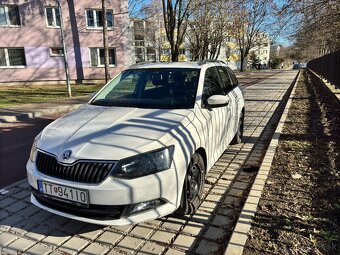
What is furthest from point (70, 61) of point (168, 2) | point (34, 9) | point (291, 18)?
point (291, 18)

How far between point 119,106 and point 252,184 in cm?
212

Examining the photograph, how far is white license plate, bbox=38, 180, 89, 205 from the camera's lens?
275cm

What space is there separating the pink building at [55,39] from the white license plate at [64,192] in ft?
78.2

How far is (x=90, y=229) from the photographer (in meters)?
3.23

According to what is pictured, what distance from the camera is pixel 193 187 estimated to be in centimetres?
344

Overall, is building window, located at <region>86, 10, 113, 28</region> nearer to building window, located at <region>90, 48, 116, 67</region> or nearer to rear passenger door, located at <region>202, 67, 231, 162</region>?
building window, located at <region>90, 48, 116, 67</region>

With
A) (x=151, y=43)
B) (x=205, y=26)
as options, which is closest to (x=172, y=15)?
(x=205, y=26)

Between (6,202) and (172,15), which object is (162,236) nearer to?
(6,202)

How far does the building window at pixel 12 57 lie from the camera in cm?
2330

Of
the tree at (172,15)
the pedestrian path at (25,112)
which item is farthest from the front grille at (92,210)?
the tree at (172,15)

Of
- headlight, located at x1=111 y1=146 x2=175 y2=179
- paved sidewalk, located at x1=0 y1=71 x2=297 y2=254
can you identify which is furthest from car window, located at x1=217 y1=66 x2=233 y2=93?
headlight, located at x1=111 y1=146 x2=175 y2=179

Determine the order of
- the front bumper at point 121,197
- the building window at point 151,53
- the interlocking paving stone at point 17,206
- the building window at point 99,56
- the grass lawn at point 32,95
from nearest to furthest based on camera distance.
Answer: the front bumper at point 121,197
the interlocking paving stone at point 17,206
the grass lawn at point 32,95
the building window at point 99,56
the building window at point 151,53

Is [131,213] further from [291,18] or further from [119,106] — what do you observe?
→ [291,18]

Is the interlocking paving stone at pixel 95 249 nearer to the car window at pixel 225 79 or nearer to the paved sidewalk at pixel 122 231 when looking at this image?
the paved sidewalk at pixel 122 231
